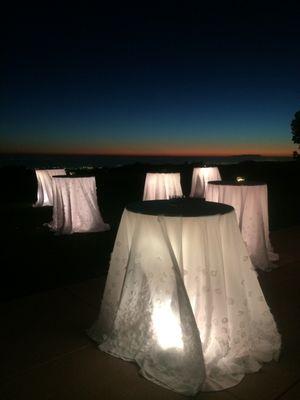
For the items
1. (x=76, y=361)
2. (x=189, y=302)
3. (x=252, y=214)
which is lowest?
(x=76, y=361)

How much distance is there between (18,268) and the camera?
15.9ft

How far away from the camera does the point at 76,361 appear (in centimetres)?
241

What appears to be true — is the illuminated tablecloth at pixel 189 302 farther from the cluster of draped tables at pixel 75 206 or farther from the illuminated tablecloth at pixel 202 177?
the illuminated tablecloth at pixel 202 177

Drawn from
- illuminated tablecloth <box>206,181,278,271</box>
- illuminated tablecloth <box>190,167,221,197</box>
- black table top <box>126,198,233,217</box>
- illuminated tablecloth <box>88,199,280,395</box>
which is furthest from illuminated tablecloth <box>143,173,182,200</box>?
illuminated tablecloth <box>88,199,280,395</box>

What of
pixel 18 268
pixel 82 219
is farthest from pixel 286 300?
pixel 82 219

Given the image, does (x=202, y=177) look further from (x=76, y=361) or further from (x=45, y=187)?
(x=76, y=361)

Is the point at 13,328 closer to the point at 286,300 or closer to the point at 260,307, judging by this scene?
the point at 260,307

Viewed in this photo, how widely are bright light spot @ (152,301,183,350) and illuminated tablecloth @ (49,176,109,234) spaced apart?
16.8 feet

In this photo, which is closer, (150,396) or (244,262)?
(150,396)

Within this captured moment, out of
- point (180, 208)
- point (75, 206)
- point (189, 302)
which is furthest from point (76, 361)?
point (75, 206)

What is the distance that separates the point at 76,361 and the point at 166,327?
74 centimetres

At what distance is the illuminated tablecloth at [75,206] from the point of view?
7.07 meters

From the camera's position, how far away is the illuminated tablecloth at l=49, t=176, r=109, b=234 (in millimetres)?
7066

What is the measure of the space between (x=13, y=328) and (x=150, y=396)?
1437 millimetres
